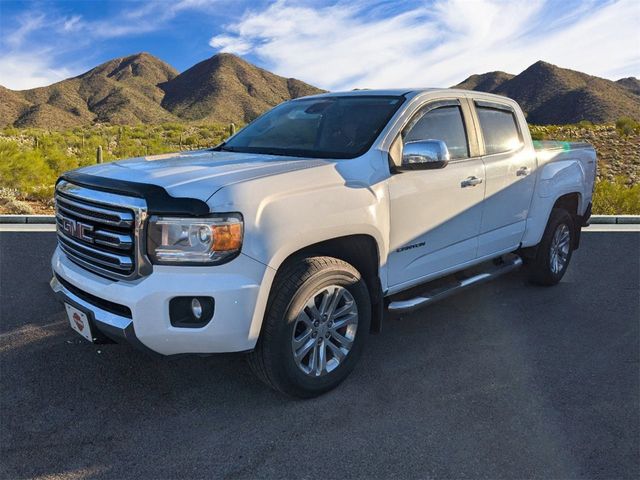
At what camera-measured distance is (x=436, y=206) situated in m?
3.98

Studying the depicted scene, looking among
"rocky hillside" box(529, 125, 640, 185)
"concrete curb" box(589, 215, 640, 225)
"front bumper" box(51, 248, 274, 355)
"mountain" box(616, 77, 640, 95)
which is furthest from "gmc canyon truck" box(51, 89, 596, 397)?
"mountain" box(616, 77, 640, 95)

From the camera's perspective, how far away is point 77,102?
6856 cm

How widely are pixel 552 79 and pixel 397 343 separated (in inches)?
2674

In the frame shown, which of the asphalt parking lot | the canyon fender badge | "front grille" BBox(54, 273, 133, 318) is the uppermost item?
the canyon fender badge

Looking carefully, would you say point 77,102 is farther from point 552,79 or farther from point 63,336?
point 63,336

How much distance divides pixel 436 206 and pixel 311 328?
53.6 inches

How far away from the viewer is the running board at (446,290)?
3.84 m

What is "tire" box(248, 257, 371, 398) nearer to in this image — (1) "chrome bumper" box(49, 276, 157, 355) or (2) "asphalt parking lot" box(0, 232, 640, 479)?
(2) "asphalt parking lot" box(0, 232, 640, 479)

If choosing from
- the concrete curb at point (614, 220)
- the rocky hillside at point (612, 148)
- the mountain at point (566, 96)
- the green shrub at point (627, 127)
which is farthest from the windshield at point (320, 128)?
the mountain at point (566, 96)

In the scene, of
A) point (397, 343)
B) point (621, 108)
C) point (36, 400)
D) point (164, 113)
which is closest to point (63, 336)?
point (36, 400)

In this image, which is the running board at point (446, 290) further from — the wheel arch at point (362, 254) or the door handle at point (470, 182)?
the door handle at point (470, 182)

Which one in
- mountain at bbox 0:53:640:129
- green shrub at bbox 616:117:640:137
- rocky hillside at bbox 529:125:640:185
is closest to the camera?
rocky hillside at bbox 529:125:640:185

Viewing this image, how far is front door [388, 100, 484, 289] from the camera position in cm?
374

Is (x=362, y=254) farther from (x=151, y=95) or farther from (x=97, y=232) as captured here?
(x=151, y=95)
